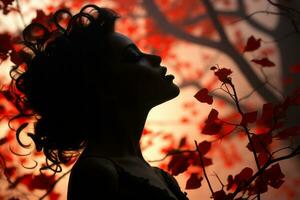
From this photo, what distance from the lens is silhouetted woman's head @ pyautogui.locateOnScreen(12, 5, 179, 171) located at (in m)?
1.43

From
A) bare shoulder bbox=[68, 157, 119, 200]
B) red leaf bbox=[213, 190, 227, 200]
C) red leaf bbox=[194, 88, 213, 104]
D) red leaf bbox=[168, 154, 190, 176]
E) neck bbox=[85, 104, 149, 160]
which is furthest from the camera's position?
red leaf bbox=[168, 154, 190, 176]

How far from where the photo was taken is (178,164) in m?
2.10

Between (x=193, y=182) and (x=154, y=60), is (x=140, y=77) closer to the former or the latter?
(x=154, y=60)

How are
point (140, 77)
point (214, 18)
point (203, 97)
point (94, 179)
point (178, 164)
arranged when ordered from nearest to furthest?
1. point (94, 179)
2. point (140, 77)
3. point (203, 97)
4. point (178, 164)
5. point (214, 18)

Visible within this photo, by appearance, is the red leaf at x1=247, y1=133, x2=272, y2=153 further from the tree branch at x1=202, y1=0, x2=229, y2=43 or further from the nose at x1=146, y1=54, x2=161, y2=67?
the tree branch at x1=202, y1=0, x2=229, y2=43

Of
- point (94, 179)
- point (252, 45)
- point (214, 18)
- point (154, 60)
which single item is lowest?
point (94, 179)

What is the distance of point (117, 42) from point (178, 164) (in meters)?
0.91

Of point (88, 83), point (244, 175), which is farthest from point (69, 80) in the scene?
point (244, 175)

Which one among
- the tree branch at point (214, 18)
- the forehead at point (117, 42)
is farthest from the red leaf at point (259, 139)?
the tree branch at point (214, 18)

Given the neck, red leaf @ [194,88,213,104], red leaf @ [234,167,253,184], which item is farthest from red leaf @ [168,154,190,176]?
the neck

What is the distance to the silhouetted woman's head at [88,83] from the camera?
4.70ft

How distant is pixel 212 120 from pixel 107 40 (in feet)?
2.43

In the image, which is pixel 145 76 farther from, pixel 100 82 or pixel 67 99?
pixel 67 99

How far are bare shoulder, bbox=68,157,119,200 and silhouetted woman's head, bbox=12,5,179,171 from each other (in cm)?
27
